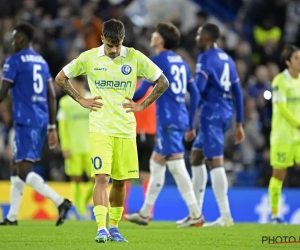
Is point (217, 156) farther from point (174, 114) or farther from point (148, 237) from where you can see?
point (148, 237)

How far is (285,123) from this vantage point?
1437 centimetres

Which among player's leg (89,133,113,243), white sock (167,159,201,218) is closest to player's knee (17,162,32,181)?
white sock (167,159,201,218)

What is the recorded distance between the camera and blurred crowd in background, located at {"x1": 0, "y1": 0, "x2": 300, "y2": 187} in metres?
19.9

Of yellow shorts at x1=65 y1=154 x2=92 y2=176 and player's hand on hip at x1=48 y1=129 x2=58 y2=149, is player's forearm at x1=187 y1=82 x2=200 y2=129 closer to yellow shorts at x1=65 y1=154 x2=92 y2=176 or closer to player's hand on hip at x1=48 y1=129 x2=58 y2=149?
player's hand on hip at x1=48 y1=129 x2=58 y2=149

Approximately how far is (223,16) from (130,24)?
3191 millimetres

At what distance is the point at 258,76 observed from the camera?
2152 cm

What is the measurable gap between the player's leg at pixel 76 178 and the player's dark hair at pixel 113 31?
23.0ft

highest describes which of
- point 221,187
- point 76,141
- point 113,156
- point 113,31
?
point 113,31

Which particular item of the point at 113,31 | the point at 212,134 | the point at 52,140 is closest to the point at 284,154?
the point at 212,134

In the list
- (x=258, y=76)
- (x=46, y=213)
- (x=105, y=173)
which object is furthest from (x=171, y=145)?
(x=258, y=76)

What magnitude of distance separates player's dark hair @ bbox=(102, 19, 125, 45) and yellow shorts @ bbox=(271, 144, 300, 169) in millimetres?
5149

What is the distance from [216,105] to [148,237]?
3310mm

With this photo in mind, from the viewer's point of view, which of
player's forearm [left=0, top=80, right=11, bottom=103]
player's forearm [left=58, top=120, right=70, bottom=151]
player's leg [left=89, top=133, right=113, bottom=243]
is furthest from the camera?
player's forearm [left=58, top=120, right=70, bottom=151]

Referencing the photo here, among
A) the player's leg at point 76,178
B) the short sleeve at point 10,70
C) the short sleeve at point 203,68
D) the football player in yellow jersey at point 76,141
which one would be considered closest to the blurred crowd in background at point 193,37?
the football player in yellow jersey at point 76,141
